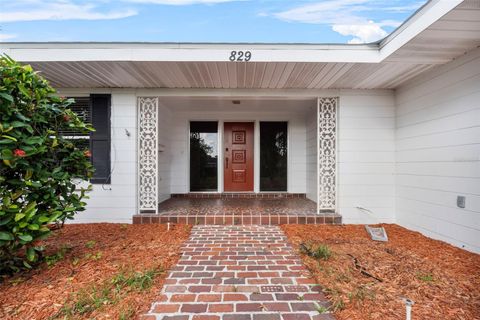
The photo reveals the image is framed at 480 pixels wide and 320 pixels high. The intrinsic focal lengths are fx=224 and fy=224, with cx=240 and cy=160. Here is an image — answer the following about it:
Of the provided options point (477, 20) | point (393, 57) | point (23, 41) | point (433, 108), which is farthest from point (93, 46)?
point (433, 108)

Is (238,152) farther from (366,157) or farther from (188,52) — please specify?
(188,52)

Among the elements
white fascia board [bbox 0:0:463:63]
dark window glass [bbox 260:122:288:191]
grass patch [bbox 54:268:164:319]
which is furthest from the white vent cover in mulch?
grass patch [bbox 54:268:164:319]

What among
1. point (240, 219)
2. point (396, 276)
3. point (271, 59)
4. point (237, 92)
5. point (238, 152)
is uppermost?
point (271, 59)

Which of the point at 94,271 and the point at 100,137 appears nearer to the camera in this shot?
the point at 94,271

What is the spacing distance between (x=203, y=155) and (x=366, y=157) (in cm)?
350

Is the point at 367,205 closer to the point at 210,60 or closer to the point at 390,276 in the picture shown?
the point at 390,276

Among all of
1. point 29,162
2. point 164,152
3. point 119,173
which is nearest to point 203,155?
point 164,152

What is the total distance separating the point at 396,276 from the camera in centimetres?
200

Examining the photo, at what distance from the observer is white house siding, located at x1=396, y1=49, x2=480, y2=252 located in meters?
2.50

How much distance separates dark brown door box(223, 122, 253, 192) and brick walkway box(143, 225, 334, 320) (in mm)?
2742

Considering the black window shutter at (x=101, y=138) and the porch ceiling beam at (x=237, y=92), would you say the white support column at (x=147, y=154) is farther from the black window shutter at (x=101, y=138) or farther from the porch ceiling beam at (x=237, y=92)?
the black window shutter at (x=101, y=138)

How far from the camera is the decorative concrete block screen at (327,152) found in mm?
3787

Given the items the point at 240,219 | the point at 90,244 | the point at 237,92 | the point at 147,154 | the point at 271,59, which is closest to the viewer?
the point at 90,244

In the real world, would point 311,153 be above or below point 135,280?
above
